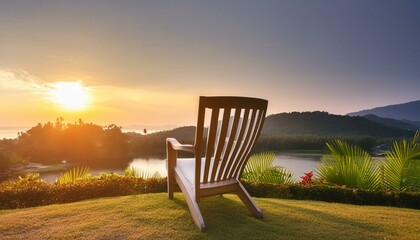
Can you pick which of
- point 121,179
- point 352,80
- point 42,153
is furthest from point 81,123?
point 121,179

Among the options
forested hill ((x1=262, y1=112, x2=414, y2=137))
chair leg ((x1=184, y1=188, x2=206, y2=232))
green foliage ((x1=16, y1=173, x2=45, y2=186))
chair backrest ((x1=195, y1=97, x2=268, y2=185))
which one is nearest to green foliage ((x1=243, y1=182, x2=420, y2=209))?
chair backrest ((x1=195, y1=97, x2=268, y2=185))

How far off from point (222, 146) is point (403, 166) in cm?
421

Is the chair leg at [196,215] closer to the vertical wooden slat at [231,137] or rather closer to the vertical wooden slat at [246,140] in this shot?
the vertical wooden slat at [231,137]

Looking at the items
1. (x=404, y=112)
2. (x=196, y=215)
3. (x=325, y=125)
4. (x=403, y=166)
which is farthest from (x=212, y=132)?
(x=404, y=112)

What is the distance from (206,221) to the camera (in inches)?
138

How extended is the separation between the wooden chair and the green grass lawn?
0.88 feet

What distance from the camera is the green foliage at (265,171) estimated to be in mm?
6488

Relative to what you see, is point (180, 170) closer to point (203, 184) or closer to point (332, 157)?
point (203, 184)

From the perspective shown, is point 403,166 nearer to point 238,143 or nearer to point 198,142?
point 238,143

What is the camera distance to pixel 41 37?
1153 centimetres

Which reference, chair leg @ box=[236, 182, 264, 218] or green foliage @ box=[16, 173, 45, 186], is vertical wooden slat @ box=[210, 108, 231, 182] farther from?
green foliage @ box=[16, 173, 45, 186]

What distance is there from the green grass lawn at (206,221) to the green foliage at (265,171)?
1.98 meters

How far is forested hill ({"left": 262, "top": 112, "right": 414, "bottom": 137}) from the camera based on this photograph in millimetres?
30422

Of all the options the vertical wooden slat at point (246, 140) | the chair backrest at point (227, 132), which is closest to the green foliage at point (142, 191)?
the chair backrest at point (227, 132)
